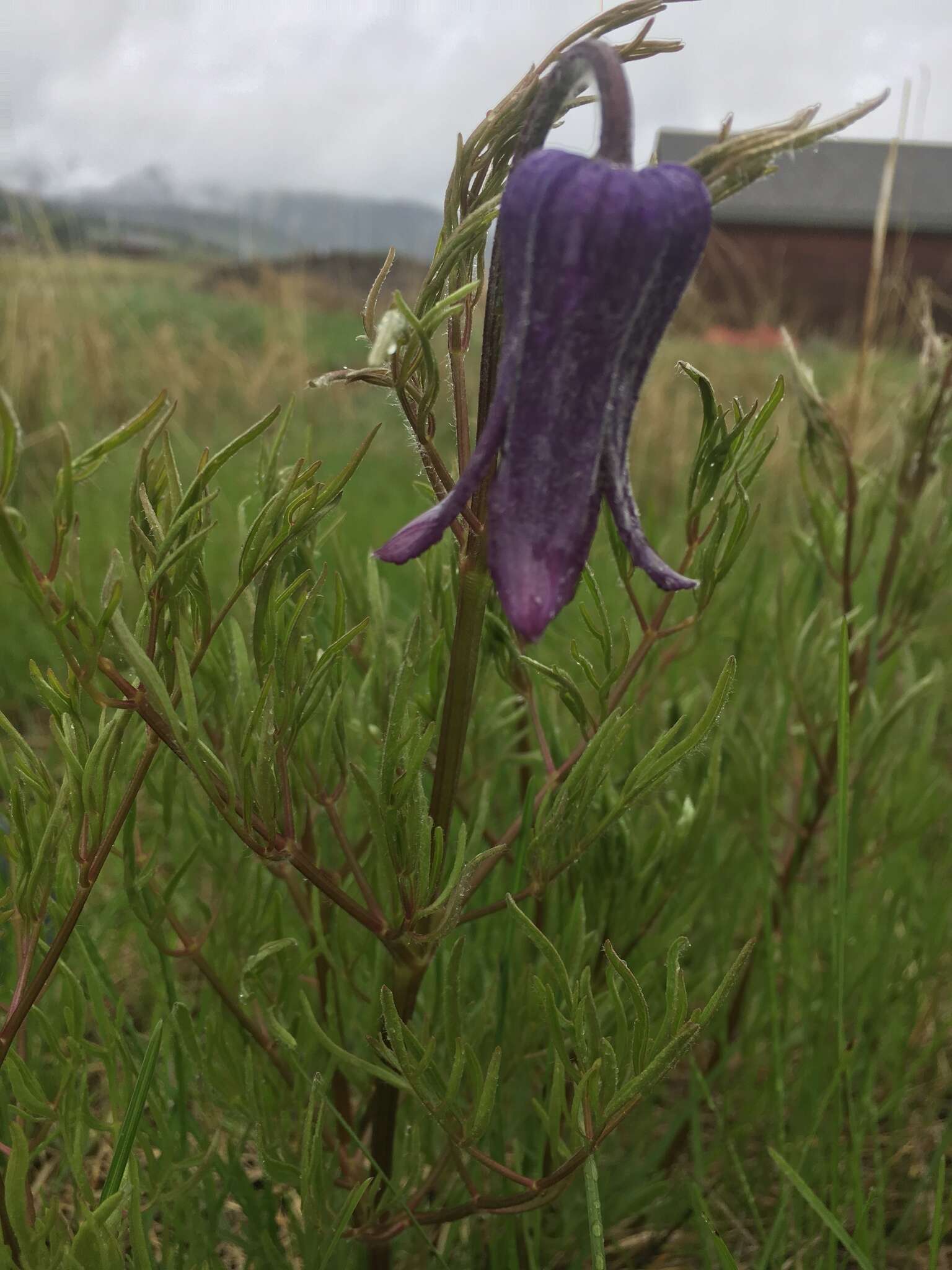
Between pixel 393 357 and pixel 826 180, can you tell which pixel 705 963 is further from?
pixel 826 180

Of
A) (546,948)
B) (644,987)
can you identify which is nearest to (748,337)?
(644,987)

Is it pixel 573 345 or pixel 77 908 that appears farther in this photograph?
pixel 77 908

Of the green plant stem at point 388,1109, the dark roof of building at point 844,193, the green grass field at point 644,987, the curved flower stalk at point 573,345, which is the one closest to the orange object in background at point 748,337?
the green grass field at point 644,987

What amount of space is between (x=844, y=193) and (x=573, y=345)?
30021 mm

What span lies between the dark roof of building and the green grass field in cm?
2010

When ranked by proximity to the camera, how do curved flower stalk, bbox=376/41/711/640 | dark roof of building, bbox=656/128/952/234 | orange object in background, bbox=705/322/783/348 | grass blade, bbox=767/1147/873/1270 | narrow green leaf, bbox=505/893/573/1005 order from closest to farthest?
curved flower stalk, bbox=376/41/711/640, narrow green leaf, bbox=505/893/573/1005, grass blade, bbox=767/1147/873/1270, orange object in background, bbox=705/322/783/348, dark roof of building, bbox=656/128/952/234

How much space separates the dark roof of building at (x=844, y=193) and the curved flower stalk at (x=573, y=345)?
20884 millimetres

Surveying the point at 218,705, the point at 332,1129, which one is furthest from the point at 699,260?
the point at 332,1129

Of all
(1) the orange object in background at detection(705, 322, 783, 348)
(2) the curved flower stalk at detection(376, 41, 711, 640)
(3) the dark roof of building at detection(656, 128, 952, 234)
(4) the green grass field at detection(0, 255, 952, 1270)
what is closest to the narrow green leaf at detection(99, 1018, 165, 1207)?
(4) the green grass field at detection(0, 255, 952, 1270)

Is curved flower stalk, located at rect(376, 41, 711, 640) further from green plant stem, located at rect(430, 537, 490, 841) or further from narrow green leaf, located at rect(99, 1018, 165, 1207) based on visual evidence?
narrow green leaf, located at rect(99, 1018, 165, 1207)

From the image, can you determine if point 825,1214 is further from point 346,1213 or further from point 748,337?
point 748,337

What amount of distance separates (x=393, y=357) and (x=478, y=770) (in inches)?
25.5

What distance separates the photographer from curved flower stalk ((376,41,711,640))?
22.6 inches

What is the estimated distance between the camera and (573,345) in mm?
602
